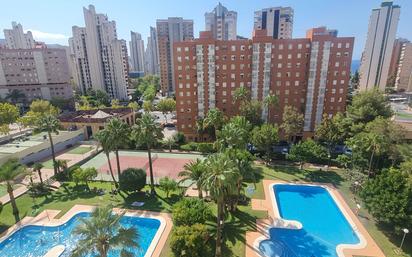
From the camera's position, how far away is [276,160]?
49531 mm

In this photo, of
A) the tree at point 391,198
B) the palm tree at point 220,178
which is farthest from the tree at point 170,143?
the tree at point 391,198

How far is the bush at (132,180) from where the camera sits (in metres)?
33.9

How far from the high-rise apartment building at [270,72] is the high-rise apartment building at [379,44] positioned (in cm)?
5877

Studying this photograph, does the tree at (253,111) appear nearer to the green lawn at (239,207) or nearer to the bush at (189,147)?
the green lawn at (239,207)

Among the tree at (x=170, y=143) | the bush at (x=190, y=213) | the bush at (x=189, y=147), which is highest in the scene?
the bush at (x=190, y=213)

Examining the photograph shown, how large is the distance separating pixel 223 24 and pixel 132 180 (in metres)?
123

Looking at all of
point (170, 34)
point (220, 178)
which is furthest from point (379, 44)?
point (220, 178)

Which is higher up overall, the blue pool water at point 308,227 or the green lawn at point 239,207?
the green lawn at point 239,207

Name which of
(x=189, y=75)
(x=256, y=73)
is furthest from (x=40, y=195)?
(x=256, y=73)

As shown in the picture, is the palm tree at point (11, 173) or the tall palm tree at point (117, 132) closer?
the palm tree at point (11, 173)

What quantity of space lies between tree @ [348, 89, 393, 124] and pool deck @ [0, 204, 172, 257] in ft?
139

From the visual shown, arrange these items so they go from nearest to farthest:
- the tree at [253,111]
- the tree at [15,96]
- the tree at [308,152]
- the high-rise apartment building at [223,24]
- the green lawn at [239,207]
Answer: the green lawn at [239,207], the tree at [308,152], the tree at [253,111], the tree at [15,96], the high-rise apartment building at [223,24]

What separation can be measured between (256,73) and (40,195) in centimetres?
5107

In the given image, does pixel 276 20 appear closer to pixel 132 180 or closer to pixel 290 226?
pixel 290 226
